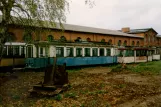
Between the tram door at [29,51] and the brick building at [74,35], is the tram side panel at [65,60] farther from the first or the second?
the brick building at [74,35]

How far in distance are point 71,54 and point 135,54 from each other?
15354mm

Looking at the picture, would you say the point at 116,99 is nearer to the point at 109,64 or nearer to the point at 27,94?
the point at 27,94

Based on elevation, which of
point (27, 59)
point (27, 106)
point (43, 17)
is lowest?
point (27, 106)

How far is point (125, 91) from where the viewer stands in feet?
43.0

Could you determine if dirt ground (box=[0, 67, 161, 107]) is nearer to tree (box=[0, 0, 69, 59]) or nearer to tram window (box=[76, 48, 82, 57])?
tree (box=[0, 0, 69, 59])

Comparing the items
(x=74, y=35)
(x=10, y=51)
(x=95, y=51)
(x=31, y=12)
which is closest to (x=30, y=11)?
(x=31, y=12)

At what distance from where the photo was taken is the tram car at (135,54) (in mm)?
34812

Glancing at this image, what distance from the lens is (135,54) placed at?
3791cm

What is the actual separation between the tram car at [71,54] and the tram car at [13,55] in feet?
3.36

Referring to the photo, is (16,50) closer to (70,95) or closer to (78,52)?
(78,52)

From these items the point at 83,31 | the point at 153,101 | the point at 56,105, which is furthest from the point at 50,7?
the point at 83,31

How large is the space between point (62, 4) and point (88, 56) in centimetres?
1434

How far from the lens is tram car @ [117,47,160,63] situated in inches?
1371

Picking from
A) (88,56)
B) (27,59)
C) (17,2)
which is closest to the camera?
(17,2)
